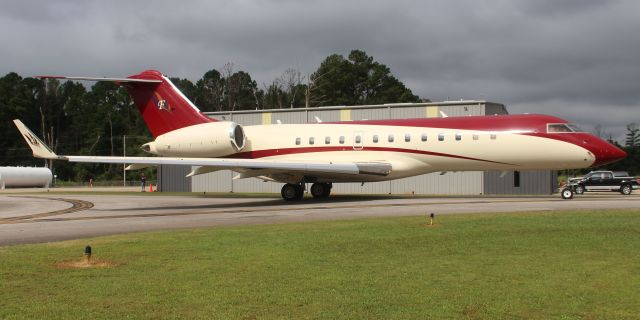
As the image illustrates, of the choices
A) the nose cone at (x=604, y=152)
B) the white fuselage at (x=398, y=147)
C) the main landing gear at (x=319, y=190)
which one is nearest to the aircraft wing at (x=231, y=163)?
the white fuselage at (x=398, y=147)

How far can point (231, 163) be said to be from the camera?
1033 inches

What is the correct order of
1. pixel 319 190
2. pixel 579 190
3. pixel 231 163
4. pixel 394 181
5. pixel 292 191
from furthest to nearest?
pixel 579 190, pixel 394 181, pixel 319 190, pixel 292 191, pixel 231 163

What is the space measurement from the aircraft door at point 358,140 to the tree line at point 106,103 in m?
64.1

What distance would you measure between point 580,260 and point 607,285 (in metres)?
1.90

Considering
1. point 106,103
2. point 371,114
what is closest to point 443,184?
point 371,114

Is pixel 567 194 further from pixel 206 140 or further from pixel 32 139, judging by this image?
pixel 32 139

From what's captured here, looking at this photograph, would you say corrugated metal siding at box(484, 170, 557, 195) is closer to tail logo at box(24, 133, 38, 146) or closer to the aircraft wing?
the aircraft wing

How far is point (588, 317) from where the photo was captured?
21.2 feet

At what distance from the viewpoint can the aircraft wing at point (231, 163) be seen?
25266mm

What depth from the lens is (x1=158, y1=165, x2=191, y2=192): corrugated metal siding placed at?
50.4 m

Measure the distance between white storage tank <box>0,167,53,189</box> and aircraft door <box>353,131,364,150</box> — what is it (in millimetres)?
45326

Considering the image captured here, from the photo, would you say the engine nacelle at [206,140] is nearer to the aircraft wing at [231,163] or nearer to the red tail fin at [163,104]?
the red tail fin at [163,104]

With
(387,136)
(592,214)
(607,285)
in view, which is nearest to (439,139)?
(387,136)

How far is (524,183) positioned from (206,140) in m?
21.9
